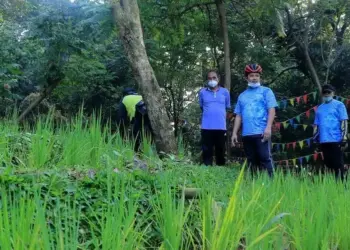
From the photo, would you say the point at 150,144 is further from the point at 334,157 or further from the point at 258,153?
the point at 334,157

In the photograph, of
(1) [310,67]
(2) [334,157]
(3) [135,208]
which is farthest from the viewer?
Result: (1) [310,67]

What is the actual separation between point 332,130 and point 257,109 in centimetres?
134

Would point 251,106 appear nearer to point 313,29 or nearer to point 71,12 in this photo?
point 71,12

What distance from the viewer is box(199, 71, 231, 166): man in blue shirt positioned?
6.62 metres

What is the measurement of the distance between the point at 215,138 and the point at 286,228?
176 inches

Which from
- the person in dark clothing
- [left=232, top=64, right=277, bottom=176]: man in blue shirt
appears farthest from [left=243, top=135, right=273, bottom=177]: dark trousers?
the person in dark clothing

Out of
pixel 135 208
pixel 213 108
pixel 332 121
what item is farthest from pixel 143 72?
pixel 135 208

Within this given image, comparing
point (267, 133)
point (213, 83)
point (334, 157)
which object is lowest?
point (334, 157)

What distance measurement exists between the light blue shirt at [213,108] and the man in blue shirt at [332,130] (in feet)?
4.32

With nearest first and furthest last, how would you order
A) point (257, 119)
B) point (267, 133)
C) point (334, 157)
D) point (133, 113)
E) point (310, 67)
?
point (267, 133)
point (257, 119)
point (334, 157)
point (133, 113)
point (310, 67)

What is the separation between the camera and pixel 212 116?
6.62m

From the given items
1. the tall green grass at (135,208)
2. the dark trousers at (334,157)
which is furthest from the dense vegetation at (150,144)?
the dark trousers at (334,157)

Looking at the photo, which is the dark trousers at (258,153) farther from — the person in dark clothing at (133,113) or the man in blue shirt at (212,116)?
the person in dark clothing at (133,113)

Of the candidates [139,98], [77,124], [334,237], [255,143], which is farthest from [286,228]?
[139,98]
